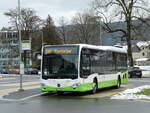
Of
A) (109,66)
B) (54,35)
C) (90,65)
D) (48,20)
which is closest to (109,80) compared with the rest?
(109,66)

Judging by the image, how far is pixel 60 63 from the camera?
1945 centimetres

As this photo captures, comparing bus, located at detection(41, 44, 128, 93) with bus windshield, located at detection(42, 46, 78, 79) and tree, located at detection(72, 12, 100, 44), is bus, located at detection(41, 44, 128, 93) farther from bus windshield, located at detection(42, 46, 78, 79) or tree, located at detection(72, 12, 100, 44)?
tree, located at detection(72, 12, 100, 44)

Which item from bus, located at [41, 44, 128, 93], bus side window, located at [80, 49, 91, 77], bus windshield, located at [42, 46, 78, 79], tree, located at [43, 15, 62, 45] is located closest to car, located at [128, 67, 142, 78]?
bus, located at [41, 44, 128, 93]

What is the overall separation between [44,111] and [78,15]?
7336 cm

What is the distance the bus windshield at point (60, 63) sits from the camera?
1914 cm

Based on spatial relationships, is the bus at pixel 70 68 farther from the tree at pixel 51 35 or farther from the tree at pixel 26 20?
the tree at pixel 51 35

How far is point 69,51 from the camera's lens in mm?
19547

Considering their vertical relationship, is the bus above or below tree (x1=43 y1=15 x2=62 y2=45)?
below

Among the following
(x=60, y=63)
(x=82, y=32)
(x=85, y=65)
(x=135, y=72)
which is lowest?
(x=135, y=72)

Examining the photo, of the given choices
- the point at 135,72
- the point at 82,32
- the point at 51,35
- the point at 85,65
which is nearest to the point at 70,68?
the point at 85,65

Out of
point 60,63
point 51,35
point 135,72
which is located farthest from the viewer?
point 51,35

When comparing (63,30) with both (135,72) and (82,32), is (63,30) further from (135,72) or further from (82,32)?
(135,72)

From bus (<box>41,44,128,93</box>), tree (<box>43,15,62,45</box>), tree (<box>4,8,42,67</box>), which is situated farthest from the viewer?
tree (<box>43,15,62,45</box>)

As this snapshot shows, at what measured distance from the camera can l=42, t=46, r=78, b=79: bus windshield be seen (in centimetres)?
1914
